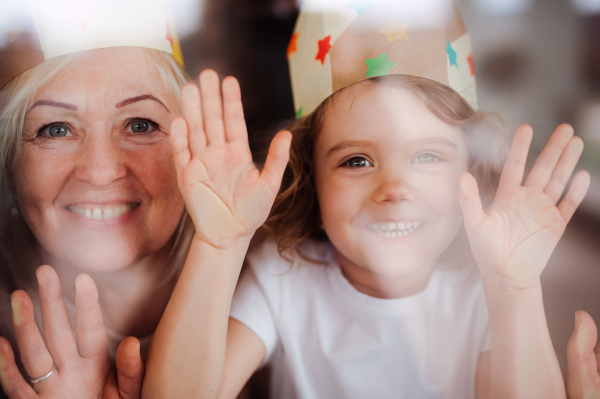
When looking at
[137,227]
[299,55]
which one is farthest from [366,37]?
[137,227]

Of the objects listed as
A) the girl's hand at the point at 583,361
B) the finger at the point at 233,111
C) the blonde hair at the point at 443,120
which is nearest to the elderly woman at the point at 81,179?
the finger at the point at 233,111

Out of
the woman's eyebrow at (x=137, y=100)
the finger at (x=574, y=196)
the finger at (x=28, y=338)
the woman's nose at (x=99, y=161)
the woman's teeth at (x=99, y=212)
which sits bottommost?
the finger at (x=28, y=338)

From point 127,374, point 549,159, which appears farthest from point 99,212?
point 549,159

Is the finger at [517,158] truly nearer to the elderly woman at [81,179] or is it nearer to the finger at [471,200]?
the finger at [471,200]

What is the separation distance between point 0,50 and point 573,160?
776mm

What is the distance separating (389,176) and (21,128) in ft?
1.64

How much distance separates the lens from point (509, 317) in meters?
0.51

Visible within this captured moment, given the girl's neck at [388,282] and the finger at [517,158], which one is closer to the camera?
the finger at [517,158]

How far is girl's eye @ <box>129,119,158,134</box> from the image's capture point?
0.49 meters

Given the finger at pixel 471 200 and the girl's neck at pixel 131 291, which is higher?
the finger at pixel 471 200

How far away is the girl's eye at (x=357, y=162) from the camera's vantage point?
56cm

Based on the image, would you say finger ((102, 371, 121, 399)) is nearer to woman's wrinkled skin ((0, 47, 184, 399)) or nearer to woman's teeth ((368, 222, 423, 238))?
woman's wrinkled skin ((0, 47, 184, 399))

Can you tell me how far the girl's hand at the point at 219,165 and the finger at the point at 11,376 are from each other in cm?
30

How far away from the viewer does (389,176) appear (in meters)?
0.53
